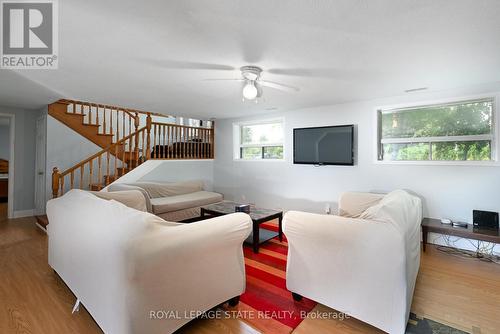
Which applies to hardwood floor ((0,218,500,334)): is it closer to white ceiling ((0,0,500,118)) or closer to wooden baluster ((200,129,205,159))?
white ceiling ((0,0,500,118))

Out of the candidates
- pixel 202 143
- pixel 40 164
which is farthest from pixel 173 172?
pixel 40 164

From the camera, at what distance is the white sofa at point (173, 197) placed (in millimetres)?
3984

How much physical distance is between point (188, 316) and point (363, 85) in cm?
320

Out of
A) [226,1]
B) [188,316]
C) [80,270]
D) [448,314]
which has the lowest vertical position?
[448,314]

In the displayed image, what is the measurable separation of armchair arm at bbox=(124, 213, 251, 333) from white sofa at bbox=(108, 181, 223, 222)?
8.15 ft

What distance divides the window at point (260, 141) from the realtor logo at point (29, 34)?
3.74 meters

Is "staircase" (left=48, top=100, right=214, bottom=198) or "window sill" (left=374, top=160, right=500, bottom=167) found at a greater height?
"staircase" (left=48, top=100, right=214, bottom=198)

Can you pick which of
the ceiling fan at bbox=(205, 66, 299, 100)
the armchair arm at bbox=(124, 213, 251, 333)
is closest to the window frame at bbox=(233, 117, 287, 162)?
the ceiling fan at bbox=(205, 66, 299, 100)

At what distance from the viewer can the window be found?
201 inches

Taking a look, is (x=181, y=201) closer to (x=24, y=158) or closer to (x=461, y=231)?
(x=24, y=158)

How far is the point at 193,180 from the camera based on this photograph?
5551 millimetres

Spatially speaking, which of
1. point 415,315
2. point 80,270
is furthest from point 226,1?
point 415,315

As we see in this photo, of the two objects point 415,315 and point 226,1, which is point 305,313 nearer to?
point 415,315

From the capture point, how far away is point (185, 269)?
1515mm
